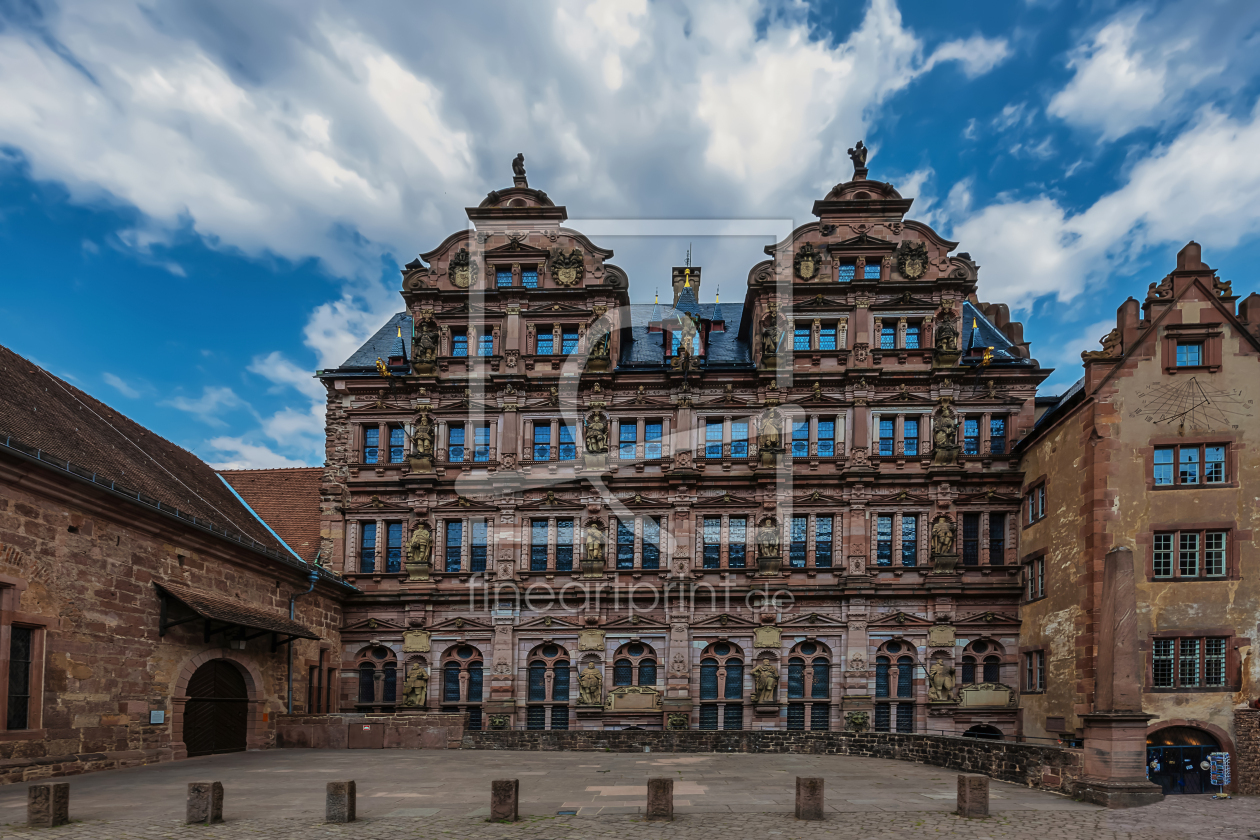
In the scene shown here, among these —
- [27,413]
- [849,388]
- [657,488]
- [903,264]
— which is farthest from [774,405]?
[27,413]

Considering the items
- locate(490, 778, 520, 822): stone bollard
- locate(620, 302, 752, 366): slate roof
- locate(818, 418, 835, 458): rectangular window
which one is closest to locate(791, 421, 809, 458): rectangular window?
locate(818, 418, 835, 458): rectangular window

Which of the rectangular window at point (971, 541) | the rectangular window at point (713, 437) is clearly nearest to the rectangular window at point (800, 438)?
the rectangular window at point (713, 437)

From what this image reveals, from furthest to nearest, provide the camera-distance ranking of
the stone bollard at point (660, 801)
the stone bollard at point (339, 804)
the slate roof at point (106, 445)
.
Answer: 1. the slate roof at point (106, 445)
2. the stone bollard at point (660, 801)
3. the stone bollard at point (339, 804)

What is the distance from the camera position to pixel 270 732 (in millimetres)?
25375

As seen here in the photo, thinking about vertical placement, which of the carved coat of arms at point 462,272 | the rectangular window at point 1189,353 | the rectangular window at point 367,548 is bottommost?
the rectangular window at point 367,548

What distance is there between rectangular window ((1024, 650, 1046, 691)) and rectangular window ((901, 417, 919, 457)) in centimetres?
749

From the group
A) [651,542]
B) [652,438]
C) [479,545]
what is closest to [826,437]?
[652,438]

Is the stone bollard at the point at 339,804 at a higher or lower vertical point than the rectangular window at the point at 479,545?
lower

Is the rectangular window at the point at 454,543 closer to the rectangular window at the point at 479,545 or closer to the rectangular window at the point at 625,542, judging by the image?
the rectangular window at the point at 479,545

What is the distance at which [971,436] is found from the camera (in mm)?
31047

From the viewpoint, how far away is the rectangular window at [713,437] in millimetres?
31375

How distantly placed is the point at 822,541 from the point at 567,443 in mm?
9598

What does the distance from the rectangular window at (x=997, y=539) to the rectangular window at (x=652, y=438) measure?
11749 mm

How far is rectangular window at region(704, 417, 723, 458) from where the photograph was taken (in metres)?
31.4
